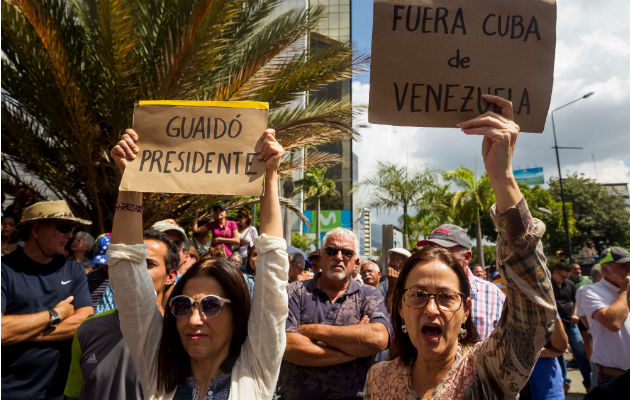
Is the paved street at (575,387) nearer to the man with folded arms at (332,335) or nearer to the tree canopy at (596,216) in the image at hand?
the man with folded arms at (332,335)

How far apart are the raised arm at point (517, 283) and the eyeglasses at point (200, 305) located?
3.48 feet

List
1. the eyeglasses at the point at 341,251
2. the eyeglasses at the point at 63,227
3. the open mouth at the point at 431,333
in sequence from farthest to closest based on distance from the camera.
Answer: the eyeglasses at the point at 341,251
the eyeglasses at the point at 63,227
the open mouth at the point at 431,333

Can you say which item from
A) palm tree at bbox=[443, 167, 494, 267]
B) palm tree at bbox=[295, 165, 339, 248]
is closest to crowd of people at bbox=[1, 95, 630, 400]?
palm tree at bbox=[443, 167, 494, 267]

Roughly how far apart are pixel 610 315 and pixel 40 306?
15.8 ft

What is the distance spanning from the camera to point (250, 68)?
23.5 ft

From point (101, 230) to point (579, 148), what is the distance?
3588 cm

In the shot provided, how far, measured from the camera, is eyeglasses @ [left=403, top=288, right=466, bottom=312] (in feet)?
6.20

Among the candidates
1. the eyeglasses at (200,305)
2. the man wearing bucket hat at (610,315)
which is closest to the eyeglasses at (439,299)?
the eyeglasses at (200,305)

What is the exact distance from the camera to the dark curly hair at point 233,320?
2.02 m

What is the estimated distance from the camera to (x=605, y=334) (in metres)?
4.80

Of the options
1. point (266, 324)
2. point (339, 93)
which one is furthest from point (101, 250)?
point (339, 93)

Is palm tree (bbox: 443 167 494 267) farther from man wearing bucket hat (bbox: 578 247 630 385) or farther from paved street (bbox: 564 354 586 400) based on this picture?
man wearing bucket hat (bbox: 578 247 630 385)

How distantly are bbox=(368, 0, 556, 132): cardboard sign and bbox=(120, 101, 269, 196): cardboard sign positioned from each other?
560 mm

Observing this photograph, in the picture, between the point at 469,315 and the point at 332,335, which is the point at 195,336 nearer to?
the point at 469,315
